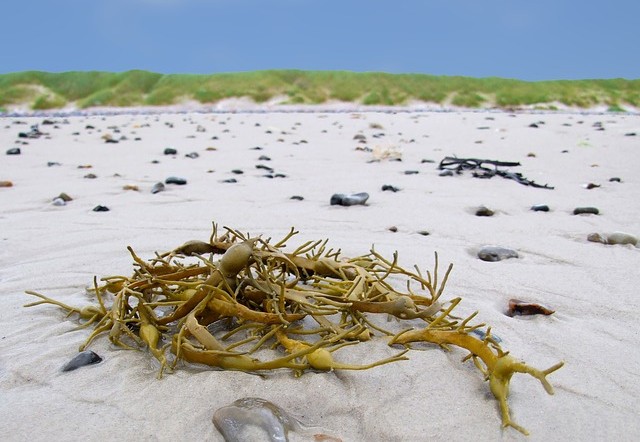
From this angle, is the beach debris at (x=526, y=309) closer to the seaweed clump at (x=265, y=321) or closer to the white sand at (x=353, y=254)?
the white sand at (x=353, y=254)

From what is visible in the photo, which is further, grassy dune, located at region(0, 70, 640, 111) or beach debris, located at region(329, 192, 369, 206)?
grassy dune, located at region(0, 70, 640, 111)

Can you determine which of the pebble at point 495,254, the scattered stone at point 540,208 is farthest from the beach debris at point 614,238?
the scattered stone at point 540,208

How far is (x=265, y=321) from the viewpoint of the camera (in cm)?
149

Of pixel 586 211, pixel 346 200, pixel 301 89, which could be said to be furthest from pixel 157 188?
pixel 301 89

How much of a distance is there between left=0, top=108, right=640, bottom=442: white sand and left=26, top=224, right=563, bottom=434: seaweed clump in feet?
0.16

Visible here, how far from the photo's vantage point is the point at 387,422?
118cm

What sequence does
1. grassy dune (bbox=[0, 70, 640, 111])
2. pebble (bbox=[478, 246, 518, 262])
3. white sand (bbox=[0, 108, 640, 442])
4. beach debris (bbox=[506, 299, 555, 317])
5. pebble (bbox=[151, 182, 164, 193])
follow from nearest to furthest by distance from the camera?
white sand (bbox=[0, 108, 640, 442])
beach debris (bbox=[506, 299, 555, 317])
pebble (bbox=[478, 246, 518, 262])
pebble (bbox=[151, 182, 164, 193])
grassy dune (bbox=[0, 70, 640, 111])

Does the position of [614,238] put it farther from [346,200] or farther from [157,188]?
[157,188]

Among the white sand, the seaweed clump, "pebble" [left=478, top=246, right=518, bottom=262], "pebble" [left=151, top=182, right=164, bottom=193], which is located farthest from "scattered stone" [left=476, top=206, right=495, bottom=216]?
"pebble" [left=151, top=182, right=164, bottom=193]

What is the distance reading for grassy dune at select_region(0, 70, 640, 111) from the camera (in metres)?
27.0

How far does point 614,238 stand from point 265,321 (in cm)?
211

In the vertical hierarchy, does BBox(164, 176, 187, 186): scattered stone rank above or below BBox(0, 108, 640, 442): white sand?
below

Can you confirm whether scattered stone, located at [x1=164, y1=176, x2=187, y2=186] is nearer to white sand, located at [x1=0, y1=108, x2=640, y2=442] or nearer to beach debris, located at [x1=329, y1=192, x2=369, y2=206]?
white sand, located at [x1=0, y1=108, x2=640, y2=442]

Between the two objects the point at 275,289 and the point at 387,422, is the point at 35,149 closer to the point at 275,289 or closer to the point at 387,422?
the point at 275,289
